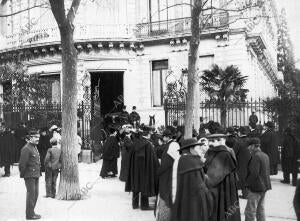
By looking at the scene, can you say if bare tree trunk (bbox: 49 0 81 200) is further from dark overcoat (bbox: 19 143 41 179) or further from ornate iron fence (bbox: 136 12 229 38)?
ornate iron fence (bbox: 136 12 229 38)

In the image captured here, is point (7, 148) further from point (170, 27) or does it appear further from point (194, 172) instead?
point (170, 27)

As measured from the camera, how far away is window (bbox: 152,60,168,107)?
80.0ft

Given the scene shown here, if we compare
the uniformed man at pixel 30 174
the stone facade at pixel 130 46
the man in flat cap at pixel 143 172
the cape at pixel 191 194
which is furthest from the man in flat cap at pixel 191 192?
the stone facade at pixel 130 46

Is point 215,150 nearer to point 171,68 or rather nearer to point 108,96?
point 171,68

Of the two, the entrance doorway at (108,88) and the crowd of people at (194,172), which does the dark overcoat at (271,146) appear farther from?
the entrance doorway at (108,88)

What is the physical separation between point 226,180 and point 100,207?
13.7ft

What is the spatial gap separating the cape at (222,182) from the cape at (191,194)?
24 centimetres

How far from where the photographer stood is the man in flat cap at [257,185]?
7.04 metres

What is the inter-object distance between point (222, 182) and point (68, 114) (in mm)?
5310

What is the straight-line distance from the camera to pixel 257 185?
7.04m

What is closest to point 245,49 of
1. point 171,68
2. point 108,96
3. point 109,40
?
point 171,68

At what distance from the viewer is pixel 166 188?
730 centimetres

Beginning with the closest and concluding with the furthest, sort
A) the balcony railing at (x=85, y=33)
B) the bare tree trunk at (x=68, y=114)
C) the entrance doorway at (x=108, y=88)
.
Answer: the bare tree trunk at (x=68, y=114) → the balcony railing at (x=85, y=33) → the entrance doorway at (x=108, y=88)

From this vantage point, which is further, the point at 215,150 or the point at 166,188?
the point at 166,188
